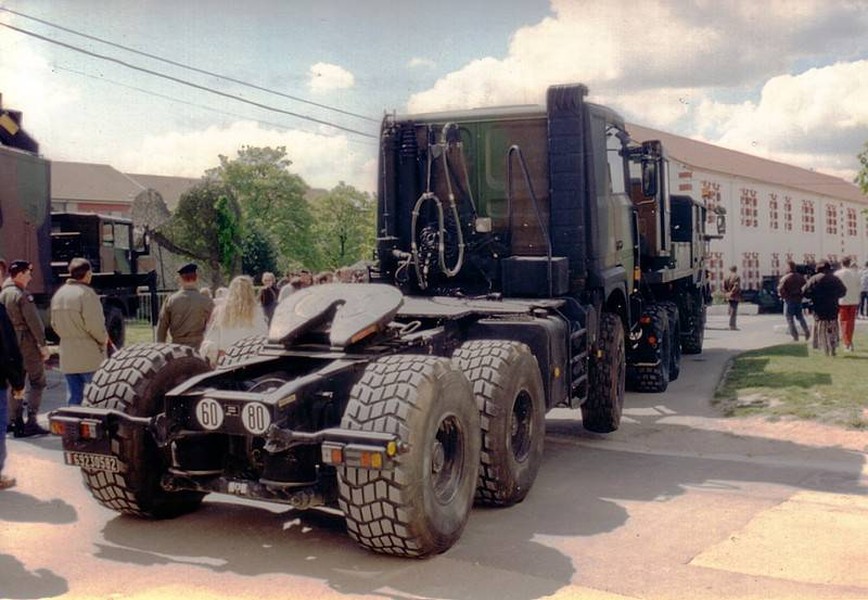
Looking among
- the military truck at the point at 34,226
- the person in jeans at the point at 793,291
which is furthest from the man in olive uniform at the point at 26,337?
the person in jeans at the point at 793,291

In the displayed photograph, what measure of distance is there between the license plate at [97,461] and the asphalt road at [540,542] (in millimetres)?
447

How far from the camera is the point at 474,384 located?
623 centimetres

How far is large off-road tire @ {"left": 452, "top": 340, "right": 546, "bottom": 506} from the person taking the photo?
618 centimetres

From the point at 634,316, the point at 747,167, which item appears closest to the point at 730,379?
the point at 634,316

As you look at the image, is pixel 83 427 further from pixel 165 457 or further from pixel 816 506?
pixel 816 506

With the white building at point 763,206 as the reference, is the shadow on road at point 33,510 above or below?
below

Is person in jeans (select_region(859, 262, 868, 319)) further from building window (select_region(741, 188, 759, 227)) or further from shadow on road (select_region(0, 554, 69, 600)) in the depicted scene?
shadow on road (select_region(0, 554, 69, 600))

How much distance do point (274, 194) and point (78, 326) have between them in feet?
216

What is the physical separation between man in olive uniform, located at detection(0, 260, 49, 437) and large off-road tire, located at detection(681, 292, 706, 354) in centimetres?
1084

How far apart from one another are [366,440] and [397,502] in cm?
37

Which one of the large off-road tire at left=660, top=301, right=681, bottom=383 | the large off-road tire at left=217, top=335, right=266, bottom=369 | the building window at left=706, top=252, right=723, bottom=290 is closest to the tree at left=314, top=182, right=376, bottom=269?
the building window at left=706, top=252, right=723, bottom=290

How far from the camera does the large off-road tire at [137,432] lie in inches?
226

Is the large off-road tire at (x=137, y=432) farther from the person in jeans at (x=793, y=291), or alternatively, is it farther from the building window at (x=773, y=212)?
the building window at (x=773, y=212)

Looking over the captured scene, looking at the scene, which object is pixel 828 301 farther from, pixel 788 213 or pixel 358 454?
pixel 788 213
